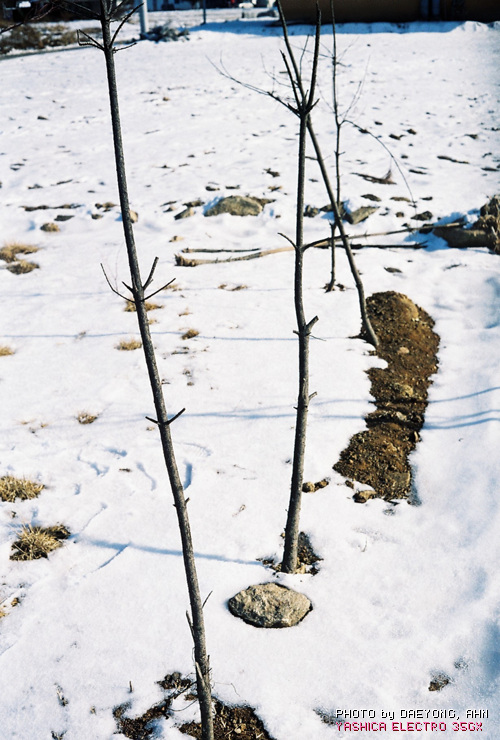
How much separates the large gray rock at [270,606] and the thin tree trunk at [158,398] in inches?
32.2

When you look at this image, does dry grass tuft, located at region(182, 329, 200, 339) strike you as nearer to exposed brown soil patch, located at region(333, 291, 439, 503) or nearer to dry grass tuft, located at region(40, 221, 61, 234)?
exposed brown soil patch, located at region(333, 291, 439, 503)

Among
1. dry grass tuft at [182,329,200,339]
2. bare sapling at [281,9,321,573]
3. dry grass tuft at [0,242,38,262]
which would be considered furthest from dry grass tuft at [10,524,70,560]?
dry grass tuft at [0,242,38,262]

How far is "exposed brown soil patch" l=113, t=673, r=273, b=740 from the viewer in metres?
2.31

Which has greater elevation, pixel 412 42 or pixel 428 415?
pixel 412 42

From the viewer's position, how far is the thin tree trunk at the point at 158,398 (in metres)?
1.46

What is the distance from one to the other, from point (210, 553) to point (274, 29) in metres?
24.6

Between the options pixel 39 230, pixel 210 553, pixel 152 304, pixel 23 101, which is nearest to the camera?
pixel 210 553

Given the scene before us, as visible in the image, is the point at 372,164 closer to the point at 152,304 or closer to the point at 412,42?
the point at 152,304

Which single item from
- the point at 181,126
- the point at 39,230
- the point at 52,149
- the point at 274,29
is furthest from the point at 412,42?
the point at 39,230

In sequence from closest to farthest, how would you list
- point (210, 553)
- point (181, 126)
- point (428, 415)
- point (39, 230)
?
point (210, 553)
point (428, 415)
point (39, 230)
point (181, 126)

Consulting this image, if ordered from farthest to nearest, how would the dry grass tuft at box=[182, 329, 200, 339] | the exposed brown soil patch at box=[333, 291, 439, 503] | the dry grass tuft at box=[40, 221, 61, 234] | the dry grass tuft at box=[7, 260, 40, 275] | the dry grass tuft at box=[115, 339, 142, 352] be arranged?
the dry grass tuft at box=[40, 221, 61, 234] < the dry grass tuft at box=[7, 260, 40, 275] < the dry grass tuft at box=[182, 329, 200, 339] < the dry grass tuft at box=[115, 339, 142, 352] < the exposed brown soil patch at box=[333, 291, 439, 503]

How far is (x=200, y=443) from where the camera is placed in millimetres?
4031

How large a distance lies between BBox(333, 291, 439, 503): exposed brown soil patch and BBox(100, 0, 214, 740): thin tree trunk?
1889 millimetres

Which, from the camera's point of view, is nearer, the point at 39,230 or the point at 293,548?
the point at 293,548
